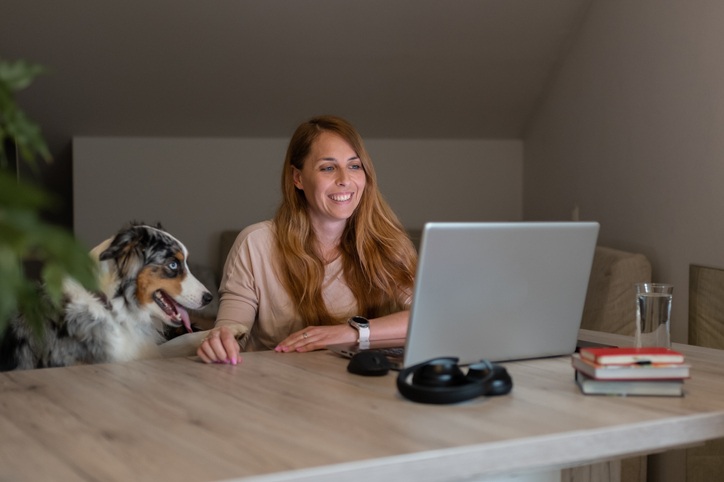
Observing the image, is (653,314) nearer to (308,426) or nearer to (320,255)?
(308,426)

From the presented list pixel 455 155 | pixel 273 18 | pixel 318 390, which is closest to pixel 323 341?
pixel 318 390

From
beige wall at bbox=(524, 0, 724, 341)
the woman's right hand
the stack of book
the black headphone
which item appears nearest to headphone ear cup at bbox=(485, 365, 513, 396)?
the black headphone

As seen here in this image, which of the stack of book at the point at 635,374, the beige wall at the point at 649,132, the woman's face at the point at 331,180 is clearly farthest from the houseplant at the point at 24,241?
the beige wall at the point at 649,132

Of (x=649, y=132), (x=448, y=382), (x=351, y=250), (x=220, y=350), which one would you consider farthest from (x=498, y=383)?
(x=649, y=132)

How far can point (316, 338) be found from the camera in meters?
2.12

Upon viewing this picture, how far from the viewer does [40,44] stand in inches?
167

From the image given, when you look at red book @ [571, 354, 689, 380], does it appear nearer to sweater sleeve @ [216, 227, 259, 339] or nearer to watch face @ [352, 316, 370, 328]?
watch face @ [352, 316, 370, 328]

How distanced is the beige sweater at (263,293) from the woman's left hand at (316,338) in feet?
1.25

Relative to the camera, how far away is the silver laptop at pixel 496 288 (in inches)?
64.2

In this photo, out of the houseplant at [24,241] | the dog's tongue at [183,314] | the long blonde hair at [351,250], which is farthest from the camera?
the long blonde hair at [351,250]

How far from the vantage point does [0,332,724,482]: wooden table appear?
1197 mm

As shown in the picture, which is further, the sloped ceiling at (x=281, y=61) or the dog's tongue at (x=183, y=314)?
the sloped ceiling at (x=281, y=61)

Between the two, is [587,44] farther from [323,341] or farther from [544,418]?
[544,418]

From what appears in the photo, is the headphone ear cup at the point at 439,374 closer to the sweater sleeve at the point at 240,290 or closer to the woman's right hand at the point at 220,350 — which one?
the woman's right hand at the point at 220,350
